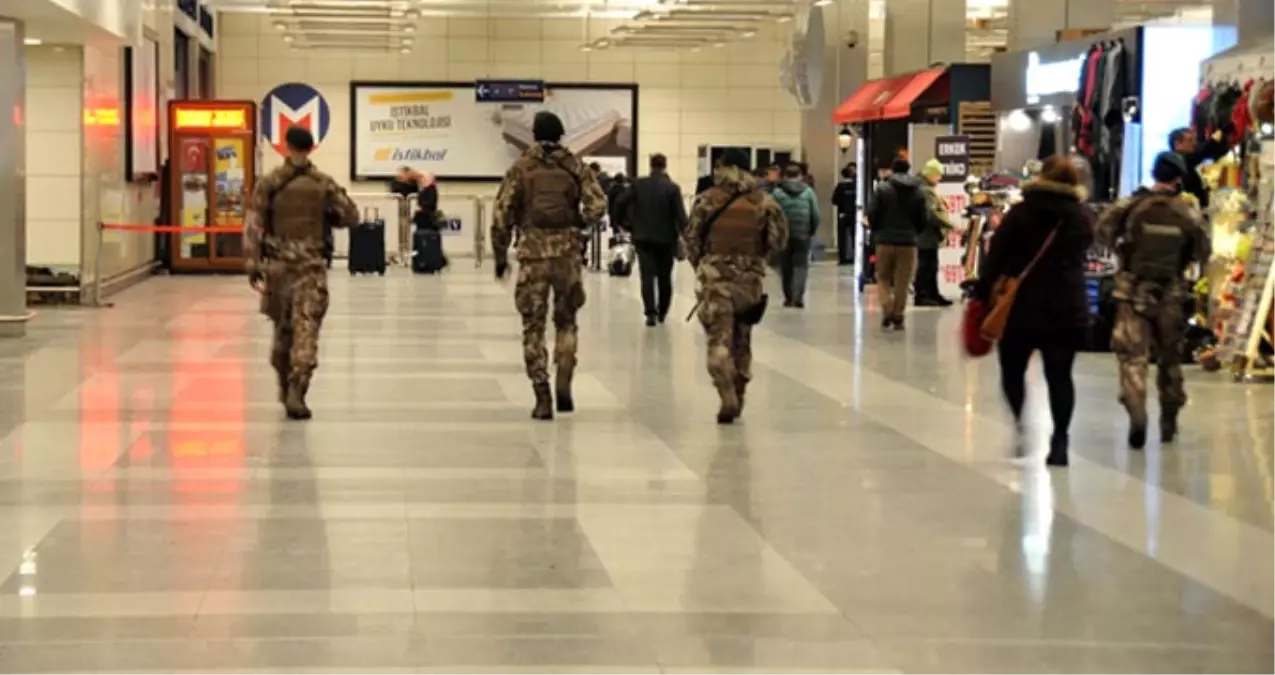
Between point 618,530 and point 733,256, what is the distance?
4.01 metres

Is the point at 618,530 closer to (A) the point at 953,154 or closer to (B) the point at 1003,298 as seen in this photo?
(B) the point at 1003,298

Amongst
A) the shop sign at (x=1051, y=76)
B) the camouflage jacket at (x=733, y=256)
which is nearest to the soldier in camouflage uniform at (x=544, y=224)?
the camouflage jacket at (x=733, y=256)

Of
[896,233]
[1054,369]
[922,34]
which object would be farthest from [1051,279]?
[922,34]

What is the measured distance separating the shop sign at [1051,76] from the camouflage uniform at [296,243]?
33.1 ft

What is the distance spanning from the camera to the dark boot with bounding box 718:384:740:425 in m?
12.1

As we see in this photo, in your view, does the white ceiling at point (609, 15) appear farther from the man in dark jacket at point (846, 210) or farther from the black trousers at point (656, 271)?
the black trousers at point (656, 271)

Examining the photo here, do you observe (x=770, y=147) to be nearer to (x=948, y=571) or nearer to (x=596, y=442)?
(x=596, y=442)

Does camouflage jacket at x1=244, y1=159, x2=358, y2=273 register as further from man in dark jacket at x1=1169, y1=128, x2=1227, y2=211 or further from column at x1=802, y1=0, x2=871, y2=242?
column at x1=802, y1=0, x2=871, y2=242

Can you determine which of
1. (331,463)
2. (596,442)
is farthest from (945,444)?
(331,463)

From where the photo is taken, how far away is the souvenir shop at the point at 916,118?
1028 inches

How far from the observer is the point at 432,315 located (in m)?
21.8

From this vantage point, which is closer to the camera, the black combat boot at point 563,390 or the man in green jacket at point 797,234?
the black combat boot at point 563,390

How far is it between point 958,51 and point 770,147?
38.6ft

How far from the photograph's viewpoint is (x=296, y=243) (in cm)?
1207
